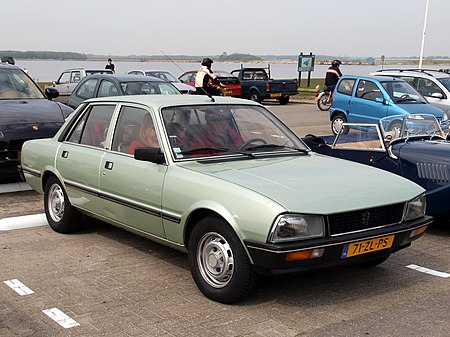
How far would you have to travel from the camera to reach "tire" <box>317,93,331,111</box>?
900 inches

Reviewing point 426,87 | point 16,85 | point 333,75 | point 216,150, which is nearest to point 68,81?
point 333,75

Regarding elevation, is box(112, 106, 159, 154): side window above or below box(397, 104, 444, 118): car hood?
above

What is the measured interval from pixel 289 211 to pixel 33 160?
3845 mm

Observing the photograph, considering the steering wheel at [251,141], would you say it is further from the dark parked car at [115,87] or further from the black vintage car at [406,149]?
the dark parked car at [115,87]

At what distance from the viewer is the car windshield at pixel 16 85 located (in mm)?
9741

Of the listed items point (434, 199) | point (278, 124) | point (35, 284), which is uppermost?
point (278, 124)

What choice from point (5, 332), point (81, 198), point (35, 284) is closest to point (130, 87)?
point (81, 198)

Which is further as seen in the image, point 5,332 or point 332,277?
point 332,277

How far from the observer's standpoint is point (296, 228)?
4262 mm

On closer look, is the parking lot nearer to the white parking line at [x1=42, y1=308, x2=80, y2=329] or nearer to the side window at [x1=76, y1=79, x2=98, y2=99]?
the white parking line at [x1=42, y1=308, x2=80, y2=329]

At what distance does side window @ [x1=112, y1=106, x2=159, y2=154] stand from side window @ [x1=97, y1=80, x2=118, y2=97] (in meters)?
7.68

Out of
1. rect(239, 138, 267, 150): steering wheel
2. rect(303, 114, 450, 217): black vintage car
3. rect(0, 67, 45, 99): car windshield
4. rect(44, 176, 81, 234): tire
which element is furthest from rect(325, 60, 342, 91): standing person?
rect(239, 138, 267, 150): steering wheel

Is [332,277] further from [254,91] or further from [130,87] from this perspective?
[254,91]

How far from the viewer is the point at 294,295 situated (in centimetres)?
483
